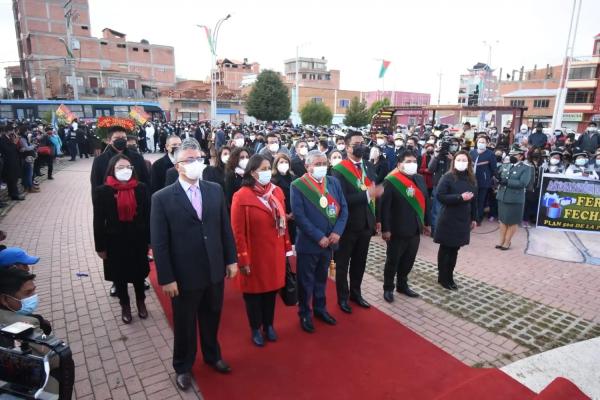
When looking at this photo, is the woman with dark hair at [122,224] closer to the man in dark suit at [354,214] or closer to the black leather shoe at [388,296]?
the man in dark suit at [354,214]

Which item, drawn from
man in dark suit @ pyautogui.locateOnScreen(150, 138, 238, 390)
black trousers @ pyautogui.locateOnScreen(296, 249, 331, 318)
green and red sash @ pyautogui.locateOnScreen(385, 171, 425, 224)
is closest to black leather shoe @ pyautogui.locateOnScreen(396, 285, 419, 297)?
green and red sash @ pyautogui.locateOnScreen(385, 171, 425, 224)

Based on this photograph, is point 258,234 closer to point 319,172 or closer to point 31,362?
point 319,172

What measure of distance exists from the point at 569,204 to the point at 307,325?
637 cm

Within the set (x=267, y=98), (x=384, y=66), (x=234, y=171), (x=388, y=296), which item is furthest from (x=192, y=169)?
(x=267, y=98)

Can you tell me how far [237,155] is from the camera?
5.77 meters

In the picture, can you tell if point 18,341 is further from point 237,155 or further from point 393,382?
point 237,155

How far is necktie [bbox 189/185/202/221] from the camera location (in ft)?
10.2

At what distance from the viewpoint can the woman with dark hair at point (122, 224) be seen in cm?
404

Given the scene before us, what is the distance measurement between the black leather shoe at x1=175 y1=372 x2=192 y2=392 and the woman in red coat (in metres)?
0.86

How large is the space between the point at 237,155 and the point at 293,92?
56498 millimetres

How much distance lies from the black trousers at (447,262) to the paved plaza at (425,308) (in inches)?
8.0

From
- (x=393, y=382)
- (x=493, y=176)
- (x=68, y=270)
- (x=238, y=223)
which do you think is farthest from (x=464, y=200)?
(x=68, y=270)

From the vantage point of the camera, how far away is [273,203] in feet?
12.5

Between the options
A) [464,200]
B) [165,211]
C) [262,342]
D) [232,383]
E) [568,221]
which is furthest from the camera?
[568,221]
